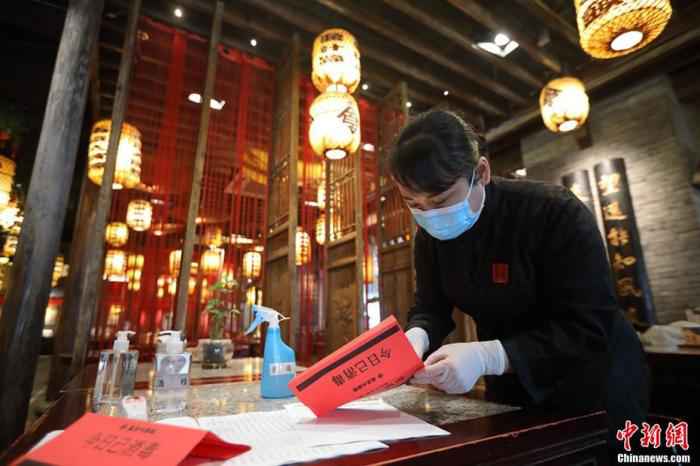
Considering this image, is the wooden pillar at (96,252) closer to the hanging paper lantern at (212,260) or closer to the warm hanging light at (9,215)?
the warm hanging light at (9,215)

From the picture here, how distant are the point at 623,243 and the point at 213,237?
523cm

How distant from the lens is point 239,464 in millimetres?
521

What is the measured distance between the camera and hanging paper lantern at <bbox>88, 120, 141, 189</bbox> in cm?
357

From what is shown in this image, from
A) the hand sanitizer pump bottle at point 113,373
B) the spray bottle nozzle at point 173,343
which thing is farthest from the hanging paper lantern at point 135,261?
the spray bottle nozzle at point 173,343

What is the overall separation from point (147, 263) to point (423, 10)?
147 inches

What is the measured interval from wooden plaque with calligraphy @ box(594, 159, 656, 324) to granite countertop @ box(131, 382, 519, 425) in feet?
14.3

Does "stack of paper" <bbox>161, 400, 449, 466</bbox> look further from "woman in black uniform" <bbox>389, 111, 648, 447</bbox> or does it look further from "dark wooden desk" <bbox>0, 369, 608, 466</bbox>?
"woman in black uniform" <bbox>389, 111, 648, 447</bbox>

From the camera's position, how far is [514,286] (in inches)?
42.2

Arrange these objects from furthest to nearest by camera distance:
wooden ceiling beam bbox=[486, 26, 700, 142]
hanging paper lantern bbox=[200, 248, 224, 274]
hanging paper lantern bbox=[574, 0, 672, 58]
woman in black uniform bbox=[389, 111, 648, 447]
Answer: hanging paper lantern bbox=[200, 248, 224, 274], wooden ceiling beam bbox=[486, 26, 700, 142], hanging paper lantern bbox=[574, 0, 672, 58], woman in black uniform bbox=[389, 111, 648, 447]

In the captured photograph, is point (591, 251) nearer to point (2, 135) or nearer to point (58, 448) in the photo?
point (58, 448)

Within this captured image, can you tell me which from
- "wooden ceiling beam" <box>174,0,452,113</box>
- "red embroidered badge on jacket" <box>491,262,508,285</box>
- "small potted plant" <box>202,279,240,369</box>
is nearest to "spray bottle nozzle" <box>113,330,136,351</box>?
"small potted plant" <box>202,279,240,369</box>

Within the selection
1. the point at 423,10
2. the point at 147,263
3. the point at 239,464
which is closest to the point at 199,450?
the point at 239,464

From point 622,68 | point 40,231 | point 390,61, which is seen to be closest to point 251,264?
point 40,231

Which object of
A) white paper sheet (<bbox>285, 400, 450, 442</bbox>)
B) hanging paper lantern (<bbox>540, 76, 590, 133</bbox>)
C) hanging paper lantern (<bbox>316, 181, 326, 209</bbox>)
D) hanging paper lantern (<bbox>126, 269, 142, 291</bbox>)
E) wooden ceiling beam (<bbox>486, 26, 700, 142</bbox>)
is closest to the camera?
white paper sheet (<bbox>285, 400, 450, 442</bbox>)
